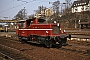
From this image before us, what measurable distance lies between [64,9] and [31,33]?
278ft

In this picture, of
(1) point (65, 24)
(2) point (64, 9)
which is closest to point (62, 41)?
(1) point (65, 24)

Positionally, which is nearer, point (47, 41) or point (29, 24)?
point (47, 41)

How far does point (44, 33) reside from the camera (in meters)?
17.4

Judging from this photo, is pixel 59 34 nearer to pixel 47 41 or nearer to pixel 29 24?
pixel 47 41

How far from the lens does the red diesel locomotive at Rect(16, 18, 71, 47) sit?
55.1 feet

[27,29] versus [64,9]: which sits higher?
[64,9]

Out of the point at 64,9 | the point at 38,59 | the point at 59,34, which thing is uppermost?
the point at 64,9

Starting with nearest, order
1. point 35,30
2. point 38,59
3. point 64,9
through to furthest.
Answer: point 38,59 < point 35,30 < point 64,9

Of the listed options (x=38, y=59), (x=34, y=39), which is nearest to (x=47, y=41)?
(x=34, y=39)

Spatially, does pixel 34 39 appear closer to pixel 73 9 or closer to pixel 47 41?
pixel 47 41

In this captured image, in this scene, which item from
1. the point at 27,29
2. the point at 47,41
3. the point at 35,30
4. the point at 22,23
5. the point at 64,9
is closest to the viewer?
the point at 47,41

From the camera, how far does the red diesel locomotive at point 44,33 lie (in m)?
16.8

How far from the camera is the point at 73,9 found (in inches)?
4065

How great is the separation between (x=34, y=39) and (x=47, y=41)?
7.69 ft
